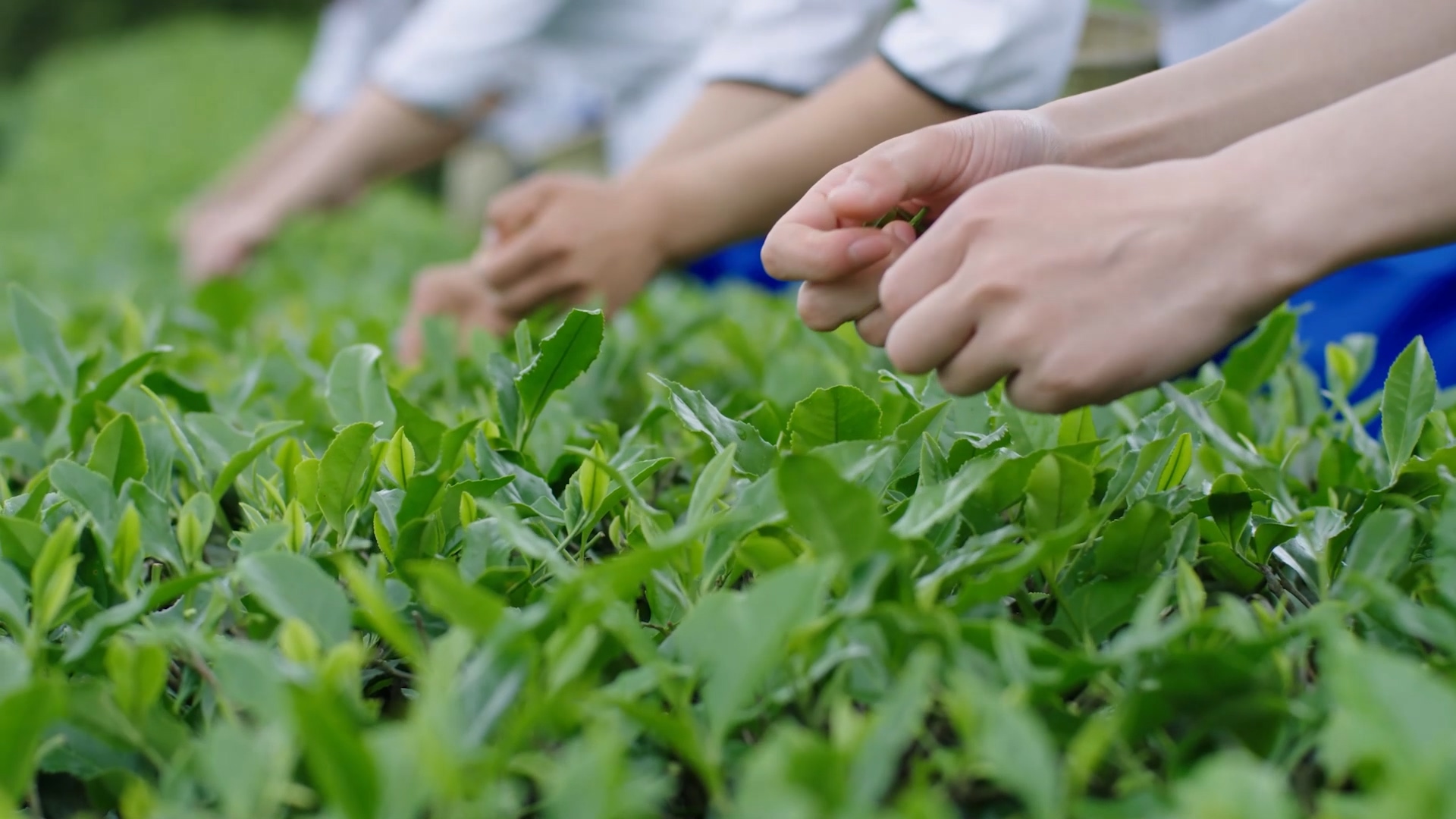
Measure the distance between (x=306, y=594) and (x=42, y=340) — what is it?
23.8 inches

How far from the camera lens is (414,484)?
0.73 m

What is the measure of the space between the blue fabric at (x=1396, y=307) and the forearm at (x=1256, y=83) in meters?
0.75

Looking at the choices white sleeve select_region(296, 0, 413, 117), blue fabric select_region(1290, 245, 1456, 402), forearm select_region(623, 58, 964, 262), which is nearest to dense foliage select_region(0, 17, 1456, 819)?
forearm select_region(623, 58, 964, 262)

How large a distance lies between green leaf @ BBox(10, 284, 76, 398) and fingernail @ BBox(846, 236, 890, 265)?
0.73 meters

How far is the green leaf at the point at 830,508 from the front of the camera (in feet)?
1.85

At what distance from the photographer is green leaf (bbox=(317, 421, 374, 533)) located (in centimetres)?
72

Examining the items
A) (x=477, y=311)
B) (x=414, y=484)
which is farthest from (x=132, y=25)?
(x=414, y=484)

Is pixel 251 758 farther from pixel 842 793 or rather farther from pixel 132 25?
pixel 132 25

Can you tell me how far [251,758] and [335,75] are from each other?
13.5 feet

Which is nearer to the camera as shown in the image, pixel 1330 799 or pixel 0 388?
pixel 1330 799

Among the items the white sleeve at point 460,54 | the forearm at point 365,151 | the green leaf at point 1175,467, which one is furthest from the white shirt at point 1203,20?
the forearm at point 365,151

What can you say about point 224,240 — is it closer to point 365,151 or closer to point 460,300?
Answer: point 365,151

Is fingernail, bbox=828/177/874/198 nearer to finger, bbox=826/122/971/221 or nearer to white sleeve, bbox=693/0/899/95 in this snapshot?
finger, bbox=826/122/971/221

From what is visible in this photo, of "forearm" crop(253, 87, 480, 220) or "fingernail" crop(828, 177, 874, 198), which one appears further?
"forearm" crop(253, 87, 480, 220)
